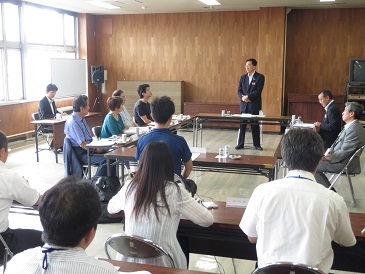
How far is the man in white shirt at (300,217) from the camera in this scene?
182 centimetres

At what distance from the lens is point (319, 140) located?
6.69 ft

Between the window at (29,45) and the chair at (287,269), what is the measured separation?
27.5ft

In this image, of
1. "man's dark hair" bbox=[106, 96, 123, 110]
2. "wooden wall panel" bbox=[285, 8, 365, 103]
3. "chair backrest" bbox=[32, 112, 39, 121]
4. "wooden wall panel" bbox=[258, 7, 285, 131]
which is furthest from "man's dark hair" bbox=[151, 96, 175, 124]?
"wooden wall panel" bbox=[285, 8, 365, 103]

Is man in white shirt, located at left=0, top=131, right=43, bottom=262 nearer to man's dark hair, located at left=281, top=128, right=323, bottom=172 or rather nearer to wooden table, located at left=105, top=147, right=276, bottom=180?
man's dark hair, located at left=281, top=128, right=323, bottom=172

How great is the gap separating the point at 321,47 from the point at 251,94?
375 cm

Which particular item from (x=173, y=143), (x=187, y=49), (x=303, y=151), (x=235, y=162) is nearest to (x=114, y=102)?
(x=235, y=162)

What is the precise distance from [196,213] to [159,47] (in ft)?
32.1

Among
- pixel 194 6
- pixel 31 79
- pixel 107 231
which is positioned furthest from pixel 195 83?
pixel 107 231

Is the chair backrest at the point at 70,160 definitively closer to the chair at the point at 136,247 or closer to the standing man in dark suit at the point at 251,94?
the chair at the point at 136,247

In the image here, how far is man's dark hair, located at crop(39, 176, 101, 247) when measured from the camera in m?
1.30

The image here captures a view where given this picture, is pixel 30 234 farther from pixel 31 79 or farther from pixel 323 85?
pixel 323 85

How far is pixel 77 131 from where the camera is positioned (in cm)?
523

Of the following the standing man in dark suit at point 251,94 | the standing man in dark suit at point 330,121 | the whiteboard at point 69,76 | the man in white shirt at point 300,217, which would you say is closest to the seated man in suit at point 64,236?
the man in white shirt at point 300,217

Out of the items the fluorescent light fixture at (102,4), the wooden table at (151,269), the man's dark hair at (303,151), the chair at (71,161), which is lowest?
the chair at (71,161)
